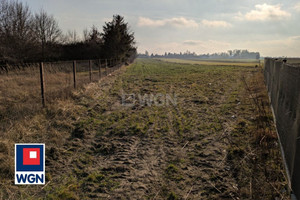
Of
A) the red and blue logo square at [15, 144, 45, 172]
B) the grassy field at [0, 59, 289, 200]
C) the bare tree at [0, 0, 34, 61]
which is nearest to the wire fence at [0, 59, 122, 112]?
the grassy field at [0, 59, 289, 200]

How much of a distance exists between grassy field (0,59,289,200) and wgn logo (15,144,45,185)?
0.12m

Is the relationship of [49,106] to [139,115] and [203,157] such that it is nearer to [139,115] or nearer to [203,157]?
[139,115]

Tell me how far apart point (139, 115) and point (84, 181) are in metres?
3.69

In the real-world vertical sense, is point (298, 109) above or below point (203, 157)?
above

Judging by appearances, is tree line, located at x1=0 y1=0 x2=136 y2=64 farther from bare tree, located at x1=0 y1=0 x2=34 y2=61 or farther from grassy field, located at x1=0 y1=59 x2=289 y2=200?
grassy field, located at x1=0 y1=59 x2=289 y2=200

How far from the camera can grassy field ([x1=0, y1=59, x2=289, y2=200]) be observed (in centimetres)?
309

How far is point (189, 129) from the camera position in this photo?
5.61 meters

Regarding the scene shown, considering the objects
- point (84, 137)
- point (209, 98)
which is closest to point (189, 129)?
point (84, 137)

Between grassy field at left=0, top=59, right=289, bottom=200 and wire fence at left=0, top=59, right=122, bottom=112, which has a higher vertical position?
wire fence at left=0, top=59, right=122, bottom=112

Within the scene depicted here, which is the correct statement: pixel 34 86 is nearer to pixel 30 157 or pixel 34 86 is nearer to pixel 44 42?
pixel 30 157

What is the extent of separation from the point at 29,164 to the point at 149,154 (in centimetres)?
232

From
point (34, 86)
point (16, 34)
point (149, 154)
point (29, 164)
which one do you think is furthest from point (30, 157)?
point (16, 34)

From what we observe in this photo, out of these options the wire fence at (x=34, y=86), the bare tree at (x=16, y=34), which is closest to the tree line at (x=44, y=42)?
the bare tree at (x=16, y=34)

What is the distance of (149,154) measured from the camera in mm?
4266
